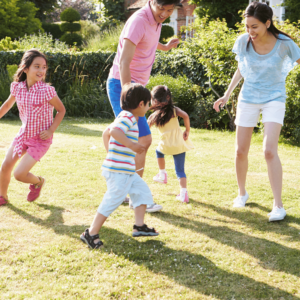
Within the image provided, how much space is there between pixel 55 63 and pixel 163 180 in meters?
8.02

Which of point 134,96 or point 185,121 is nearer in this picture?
point 134,96

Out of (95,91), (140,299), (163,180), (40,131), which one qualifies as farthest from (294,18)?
(140,299)

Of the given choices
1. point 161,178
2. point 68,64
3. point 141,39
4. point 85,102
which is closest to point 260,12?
point 141,39

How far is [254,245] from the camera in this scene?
3.04m

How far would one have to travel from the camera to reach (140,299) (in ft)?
7.34

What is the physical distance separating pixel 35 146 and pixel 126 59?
4.27ft

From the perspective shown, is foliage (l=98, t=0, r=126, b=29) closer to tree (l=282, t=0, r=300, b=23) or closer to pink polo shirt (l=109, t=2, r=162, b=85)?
tree (l=282, t=0, r=300, b=23)

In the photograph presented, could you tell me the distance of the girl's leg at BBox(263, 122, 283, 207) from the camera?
11.7ft

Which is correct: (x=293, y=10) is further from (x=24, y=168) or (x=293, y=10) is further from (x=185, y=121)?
(x=24, y=168)

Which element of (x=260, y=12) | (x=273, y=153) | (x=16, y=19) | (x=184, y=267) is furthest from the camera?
(x=16, y=19)

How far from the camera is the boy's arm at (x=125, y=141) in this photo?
2721 mm

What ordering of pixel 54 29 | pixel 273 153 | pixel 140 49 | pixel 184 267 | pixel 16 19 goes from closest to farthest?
pixel 184 267
pixel 140 49
pixel 273 153
pixel 16 19
pixel 54 29

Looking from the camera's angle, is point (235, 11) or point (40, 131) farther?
point (235, 11)

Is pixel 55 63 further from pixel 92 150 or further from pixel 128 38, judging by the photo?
pixel 128 38
